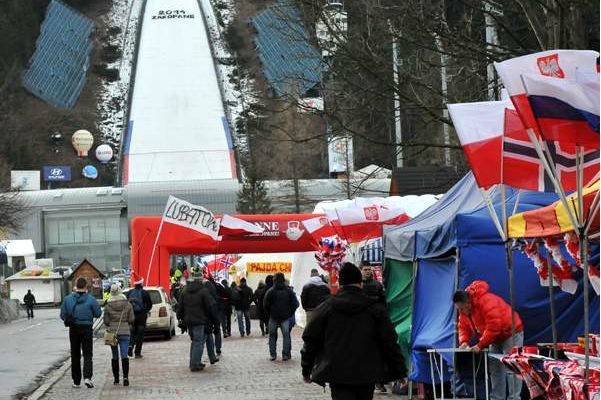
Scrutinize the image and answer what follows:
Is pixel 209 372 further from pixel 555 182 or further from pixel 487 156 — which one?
pixel 555 182

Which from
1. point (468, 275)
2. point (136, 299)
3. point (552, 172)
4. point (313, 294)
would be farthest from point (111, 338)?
point (552, 172)

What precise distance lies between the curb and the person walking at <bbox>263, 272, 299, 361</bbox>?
3.43 meters

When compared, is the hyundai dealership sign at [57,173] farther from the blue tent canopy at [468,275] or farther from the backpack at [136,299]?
the blue tent canopy at [468,275]

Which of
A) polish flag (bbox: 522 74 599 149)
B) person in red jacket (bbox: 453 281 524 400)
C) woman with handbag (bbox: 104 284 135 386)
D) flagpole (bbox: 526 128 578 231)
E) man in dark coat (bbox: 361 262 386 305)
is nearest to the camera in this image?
polish flag (bbox: 522 74 599 149)

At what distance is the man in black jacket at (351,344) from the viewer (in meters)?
9.04

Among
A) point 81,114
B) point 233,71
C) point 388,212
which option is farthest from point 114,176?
point 388,212

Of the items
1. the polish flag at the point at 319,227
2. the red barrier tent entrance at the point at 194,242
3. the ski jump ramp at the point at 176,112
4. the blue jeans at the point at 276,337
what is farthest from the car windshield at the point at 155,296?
the ski jump ramp at the point at 176,112

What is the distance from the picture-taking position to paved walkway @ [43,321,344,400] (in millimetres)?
15414

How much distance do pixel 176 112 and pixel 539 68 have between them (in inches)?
3598

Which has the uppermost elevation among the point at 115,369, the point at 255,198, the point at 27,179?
the point at 27,179

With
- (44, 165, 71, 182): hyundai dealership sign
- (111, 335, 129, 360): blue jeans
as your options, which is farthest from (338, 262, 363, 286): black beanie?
(44, 165, 71, 182): hyundai dealership sign

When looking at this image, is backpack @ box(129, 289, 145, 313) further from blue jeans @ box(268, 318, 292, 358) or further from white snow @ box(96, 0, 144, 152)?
white snow @ box(96, 0, 144, 152)

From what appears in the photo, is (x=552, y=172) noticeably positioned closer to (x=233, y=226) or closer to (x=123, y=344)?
(x=123, y=344)

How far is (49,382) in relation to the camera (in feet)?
60.7
